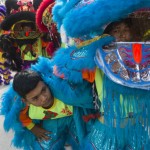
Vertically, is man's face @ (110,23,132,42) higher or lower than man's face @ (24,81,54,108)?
higher

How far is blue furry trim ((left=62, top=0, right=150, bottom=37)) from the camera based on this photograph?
1102 millimetres

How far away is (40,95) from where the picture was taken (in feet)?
5.19

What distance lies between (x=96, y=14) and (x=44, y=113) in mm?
771

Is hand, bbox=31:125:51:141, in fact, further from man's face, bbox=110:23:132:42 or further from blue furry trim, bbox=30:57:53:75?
man's face, bbox=110:23:132:42

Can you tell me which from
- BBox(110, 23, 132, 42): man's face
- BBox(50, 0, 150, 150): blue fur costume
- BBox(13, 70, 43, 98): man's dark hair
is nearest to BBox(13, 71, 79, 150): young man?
BBox(13, 70, 43, 98): man's dark hair

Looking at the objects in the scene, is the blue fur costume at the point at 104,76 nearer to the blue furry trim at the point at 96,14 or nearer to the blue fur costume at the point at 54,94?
the blue furry trim at the point at 96,14

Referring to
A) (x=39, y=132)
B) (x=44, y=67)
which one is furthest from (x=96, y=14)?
(x=39, y=132)

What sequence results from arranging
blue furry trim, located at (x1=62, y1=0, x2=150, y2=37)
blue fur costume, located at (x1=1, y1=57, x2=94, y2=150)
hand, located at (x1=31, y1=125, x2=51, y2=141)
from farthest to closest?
→ hand, located at (x1=31, y1=125, x2=51, y2=141), blue fur costume, located at (x1=1, y1=57, x2=94, y2=150), blue furry trim, located at (x1=62, y1=0, x2=150, y2=37)

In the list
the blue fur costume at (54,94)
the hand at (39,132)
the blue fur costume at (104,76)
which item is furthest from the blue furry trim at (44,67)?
the hand at (39,132)

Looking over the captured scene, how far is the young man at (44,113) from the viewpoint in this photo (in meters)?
1.58

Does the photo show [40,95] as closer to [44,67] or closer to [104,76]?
[44,67]

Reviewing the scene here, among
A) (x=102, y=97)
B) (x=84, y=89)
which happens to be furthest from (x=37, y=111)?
(x=102, y=97)

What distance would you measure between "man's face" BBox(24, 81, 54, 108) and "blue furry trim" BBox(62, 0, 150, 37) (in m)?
0.47

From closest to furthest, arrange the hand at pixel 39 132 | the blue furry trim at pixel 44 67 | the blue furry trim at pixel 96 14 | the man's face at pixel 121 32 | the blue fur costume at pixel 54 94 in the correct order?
the blue furry trim at pixel 96 14 → the man's face at pixel 121 32 → the blue fur costume at pixel 54 94 → the blue furry trim at pixel 44 67 → the hand at pixel 39 132
